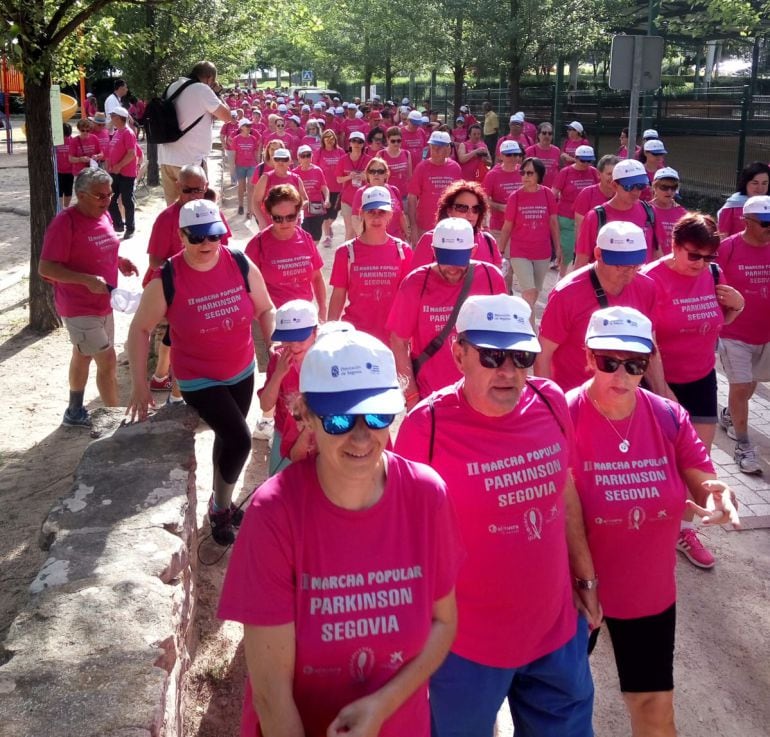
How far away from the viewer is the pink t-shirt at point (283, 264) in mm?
6723

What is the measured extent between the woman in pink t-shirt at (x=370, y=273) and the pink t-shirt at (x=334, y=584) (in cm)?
407

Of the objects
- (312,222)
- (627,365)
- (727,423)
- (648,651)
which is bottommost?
(727,423)

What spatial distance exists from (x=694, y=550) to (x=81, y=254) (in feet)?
16.0

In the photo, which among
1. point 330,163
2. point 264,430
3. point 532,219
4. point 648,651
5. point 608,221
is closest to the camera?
point 648,651

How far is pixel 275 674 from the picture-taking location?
229 centimetres

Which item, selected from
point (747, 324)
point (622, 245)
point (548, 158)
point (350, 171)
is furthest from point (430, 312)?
point (548, 158)

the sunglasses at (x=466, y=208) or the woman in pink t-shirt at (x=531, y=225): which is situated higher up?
the sunglasses at (x=466, y=208)

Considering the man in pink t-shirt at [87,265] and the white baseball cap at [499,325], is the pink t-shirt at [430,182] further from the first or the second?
the white baseball cap at [499,325]

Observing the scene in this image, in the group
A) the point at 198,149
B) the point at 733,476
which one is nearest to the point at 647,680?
the point at 733,476

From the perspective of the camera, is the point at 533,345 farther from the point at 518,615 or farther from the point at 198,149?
the point at 198,149

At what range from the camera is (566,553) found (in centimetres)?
316

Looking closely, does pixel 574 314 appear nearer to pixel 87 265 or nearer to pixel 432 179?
pixel 87 265

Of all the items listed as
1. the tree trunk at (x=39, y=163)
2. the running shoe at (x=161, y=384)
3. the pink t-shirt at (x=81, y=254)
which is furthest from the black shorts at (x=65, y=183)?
the pink t-shirt at (x=81, y=254)

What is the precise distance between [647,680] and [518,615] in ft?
2.56
